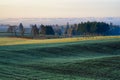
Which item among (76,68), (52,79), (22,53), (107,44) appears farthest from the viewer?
(107,44)

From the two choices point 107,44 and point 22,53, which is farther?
Result: point 107,44

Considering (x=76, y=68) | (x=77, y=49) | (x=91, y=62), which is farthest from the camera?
(x=77, y=49)

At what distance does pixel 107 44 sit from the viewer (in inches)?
2579

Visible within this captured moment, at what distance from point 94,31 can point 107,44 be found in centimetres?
9767

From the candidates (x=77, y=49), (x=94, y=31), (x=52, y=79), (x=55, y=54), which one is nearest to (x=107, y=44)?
(x=77, y=49)

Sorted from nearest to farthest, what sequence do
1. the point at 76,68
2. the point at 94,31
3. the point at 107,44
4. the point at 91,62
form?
the point at 76,68 < the point at 91,62 < the point at 107,44 < the point at 94,31

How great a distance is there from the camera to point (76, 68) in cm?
3553

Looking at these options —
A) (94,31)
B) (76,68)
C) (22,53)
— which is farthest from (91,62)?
(94,31)

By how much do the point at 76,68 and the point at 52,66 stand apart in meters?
2.60

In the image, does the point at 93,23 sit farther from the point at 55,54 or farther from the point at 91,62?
the point at 91,62

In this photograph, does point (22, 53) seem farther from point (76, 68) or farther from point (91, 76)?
point (91, 76)

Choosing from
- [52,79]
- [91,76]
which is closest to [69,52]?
[91,76]

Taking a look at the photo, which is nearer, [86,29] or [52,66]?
[52,66]

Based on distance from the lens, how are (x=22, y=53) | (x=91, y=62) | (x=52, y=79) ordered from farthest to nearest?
(x=22, y=53) → (x=91, y=62) → (x=52, y=79)
